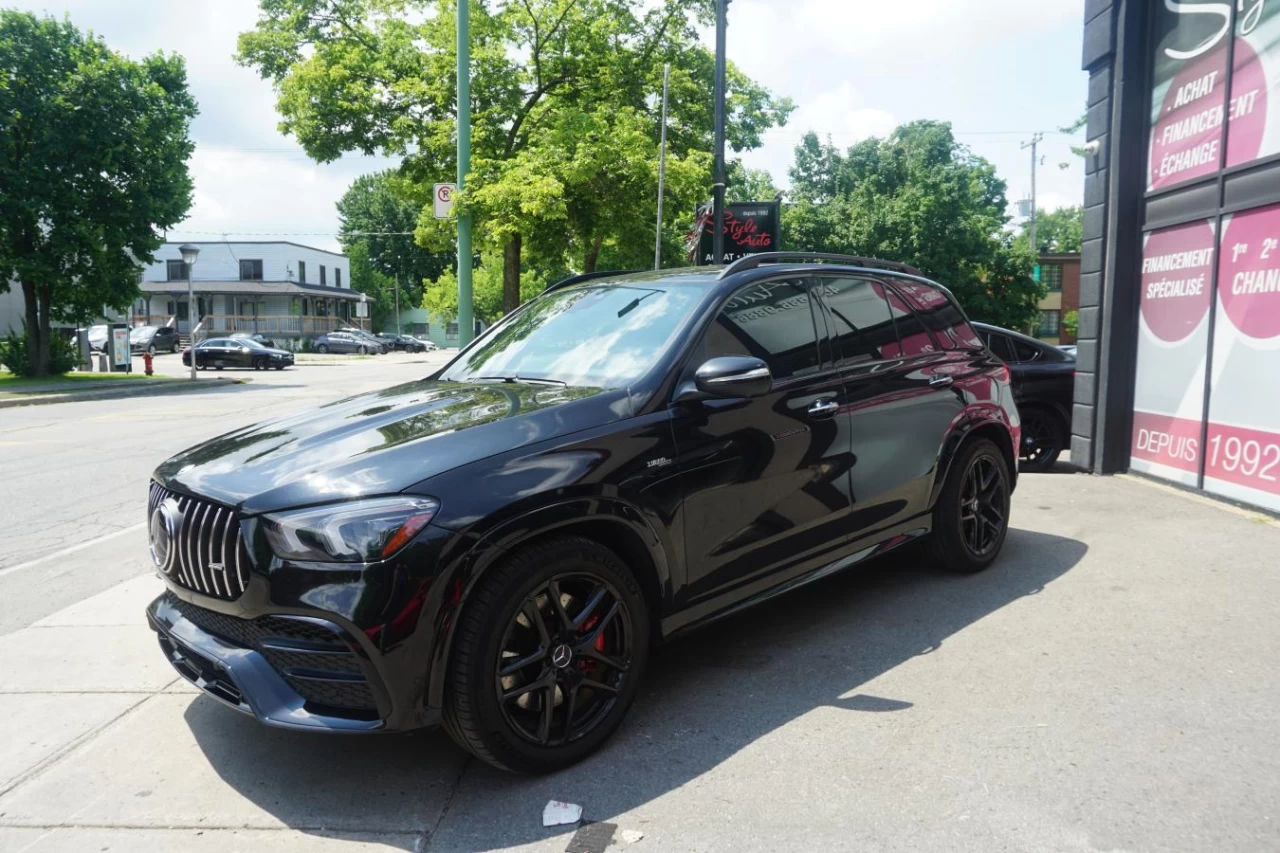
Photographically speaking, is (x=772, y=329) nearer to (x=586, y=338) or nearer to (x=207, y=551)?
(x=586, y=338)

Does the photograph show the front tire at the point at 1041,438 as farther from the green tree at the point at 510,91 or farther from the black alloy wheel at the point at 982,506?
the green tree at the point at 510,91

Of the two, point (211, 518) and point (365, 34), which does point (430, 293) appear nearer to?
point (365, 34)

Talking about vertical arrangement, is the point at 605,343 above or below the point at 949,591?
above

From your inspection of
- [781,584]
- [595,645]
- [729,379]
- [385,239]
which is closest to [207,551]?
[595,645]

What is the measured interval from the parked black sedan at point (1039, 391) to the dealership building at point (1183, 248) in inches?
21.8

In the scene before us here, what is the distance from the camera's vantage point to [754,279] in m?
4.15

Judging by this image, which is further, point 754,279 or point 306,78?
point 306,78

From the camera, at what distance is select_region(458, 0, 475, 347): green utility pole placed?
36.5 feet

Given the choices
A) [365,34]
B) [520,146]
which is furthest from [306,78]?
[520,146]

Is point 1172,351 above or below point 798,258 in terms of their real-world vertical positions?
below

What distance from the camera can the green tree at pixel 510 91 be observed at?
737 inches

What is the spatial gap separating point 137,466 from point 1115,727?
10.0 metres

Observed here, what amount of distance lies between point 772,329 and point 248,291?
67.8 metres

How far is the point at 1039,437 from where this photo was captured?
941cm
